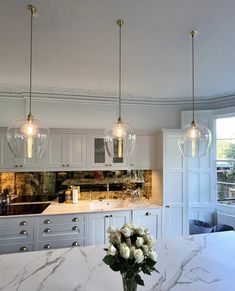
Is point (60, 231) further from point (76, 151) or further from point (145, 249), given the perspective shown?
point (145, 249)

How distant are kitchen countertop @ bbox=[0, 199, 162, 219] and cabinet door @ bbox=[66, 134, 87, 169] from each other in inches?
25.2

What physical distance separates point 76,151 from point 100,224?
3.97 feet

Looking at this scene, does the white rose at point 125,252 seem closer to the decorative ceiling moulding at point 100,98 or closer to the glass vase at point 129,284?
the glass vase at point 129,284

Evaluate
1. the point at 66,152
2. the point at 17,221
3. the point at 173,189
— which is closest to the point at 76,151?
the point at 66,152

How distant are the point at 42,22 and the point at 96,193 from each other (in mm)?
2907

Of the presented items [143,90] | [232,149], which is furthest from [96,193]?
[232,149]

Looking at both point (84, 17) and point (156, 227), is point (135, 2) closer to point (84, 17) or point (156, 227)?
point (84, 17)

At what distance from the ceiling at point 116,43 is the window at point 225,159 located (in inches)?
35.8

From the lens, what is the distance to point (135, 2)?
155 cm

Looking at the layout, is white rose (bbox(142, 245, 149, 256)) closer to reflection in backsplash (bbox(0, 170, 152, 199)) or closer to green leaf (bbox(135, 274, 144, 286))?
green leaf (bbox(135, 274, 144, 286))

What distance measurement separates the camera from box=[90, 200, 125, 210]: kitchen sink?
3885 mm

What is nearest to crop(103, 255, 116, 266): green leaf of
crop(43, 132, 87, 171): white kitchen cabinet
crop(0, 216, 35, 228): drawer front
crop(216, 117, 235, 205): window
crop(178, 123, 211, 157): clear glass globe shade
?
crop(178, 123, 211, 157): clear glass globe shade

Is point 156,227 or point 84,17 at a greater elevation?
point 84,17

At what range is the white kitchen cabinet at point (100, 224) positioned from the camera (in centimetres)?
334
